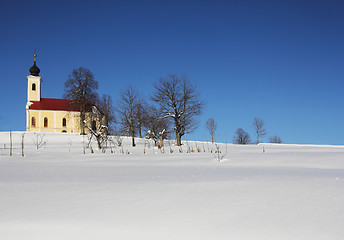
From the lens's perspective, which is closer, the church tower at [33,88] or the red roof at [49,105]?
the red roof at [49,105]

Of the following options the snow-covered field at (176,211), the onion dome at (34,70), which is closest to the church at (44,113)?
the onion dome at (34,70)

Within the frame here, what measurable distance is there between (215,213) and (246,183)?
1.45 meters

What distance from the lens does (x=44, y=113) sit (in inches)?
1829

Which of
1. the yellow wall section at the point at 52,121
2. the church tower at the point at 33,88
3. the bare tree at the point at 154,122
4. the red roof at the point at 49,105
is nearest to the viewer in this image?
the bare tree at the point at 154,122

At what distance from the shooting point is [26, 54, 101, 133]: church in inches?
1804

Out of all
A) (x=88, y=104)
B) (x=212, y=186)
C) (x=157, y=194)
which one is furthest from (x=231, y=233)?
(x=88, y=104)

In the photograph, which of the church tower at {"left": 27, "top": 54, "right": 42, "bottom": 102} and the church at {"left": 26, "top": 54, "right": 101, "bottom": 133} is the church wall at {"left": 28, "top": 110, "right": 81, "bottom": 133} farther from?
the church tower at {"left": 27, "top": 54, "right": 42, "bottom": 102}

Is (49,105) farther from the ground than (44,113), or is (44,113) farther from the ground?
(49,105)

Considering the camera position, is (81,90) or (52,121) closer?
(81,90)

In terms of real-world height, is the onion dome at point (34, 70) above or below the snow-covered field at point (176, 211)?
above

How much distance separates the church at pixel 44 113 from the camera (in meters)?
45.8

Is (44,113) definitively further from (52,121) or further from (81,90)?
(81,90)

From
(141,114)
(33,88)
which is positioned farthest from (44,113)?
(141,114)

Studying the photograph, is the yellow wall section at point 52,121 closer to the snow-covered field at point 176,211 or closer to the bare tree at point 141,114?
the bare tree at point 141,114
